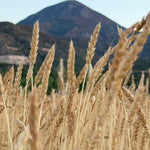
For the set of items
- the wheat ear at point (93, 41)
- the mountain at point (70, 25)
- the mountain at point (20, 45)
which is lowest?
the wheat ear at point (93, 41)

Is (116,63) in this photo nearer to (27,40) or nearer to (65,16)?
(27,40)

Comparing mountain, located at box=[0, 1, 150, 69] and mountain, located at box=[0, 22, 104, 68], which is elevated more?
mountain, located at box=[0, 1, 150, 69]

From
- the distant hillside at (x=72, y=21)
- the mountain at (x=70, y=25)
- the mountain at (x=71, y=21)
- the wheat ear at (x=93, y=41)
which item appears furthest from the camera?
the mountain at (x=71, y=21)

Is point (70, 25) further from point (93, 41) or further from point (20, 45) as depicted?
point (93, 41)

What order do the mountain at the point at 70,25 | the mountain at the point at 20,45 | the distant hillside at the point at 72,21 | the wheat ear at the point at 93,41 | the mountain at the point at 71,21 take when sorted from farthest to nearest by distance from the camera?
the mountain at the point at 71,21, the distant hillside at the point at 72,21, the mountain at the point at 70,25, the mountain at the point at 20,45, the wheat ear at the point at 93,41

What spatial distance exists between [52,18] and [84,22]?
79.3 ft

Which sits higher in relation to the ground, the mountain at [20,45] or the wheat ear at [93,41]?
the mountain at [20,45]

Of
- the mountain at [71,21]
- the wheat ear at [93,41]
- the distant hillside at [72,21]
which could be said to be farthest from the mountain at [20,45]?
the wheat ear at [93,41]

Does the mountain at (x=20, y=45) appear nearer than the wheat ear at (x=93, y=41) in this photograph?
No

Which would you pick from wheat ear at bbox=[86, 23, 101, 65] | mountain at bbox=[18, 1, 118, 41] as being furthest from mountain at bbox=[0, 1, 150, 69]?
wheat ear at bbox=[86, 23, 101, 65]

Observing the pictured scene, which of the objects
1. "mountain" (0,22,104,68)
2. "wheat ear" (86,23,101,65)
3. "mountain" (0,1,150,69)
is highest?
"mountain" (0,1,150,69)

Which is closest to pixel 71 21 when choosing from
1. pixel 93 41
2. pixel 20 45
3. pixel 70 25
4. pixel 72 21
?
pixel 72 21

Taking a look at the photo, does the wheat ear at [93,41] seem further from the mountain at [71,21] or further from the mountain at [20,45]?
the mountain at [71,21]

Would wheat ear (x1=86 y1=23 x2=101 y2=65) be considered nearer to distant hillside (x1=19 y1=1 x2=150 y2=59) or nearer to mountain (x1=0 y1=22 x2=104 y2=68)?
mountain (x1=0 y1=22 x2=104 y2=68)
